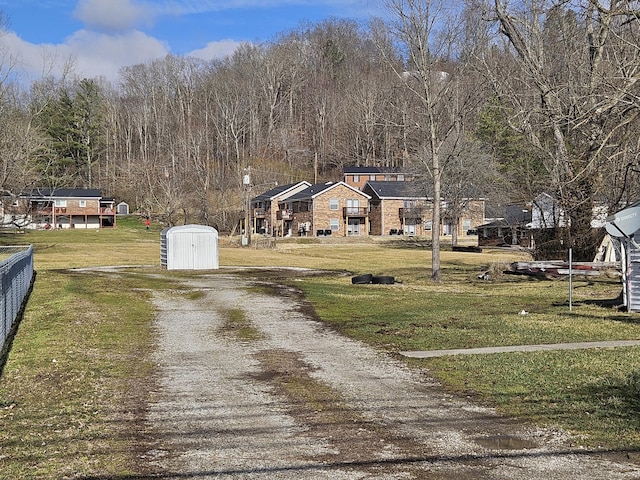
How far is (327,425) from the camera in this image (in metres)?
7.82

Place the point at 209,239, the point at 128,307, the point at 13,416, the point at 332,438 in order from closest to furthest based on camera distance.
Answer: the point at 332,438
the point at 13,416
the point at 128,307
the point at 209,239

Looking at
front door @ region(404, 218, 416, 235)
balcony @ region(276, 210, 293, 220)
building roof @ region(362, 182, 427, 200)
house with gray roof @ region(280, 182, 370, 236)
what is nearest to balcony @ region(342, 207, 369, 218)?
house with gray roof @ region(280, 182, 370, 236)

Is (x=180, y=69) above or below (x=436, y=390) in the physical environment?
above

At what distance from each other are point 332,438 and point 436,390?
2.66 metres

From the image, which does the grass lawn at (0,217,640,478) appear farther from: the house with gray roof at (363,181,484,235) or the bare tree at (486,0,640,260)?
the house with gray roof at (363,181,484,235)

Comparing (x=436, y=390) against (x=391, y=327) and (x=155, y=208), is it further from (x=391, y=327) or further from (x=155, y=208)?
(x=155, y=208)

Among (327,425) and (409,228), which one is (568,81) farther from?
(409,228)

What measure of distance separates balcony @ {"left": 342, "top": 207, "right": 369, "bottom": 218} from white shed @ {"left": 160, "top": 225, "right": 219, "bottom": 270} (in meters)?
48.8

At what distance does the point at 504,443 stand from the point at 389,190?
80394 mm

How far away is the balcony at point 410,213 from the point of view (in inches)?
3295

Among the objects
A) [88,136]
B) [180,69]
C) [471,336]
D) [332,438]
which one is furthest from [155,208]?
[332,438]

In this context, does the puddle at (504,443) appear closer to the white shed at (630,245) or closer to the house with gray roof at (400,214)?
the white shed at (630,245)

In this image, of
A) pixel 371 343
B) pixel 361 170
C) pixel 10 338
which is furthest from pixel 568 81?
pixel 361 170

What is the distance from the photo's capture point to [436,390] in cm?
960
